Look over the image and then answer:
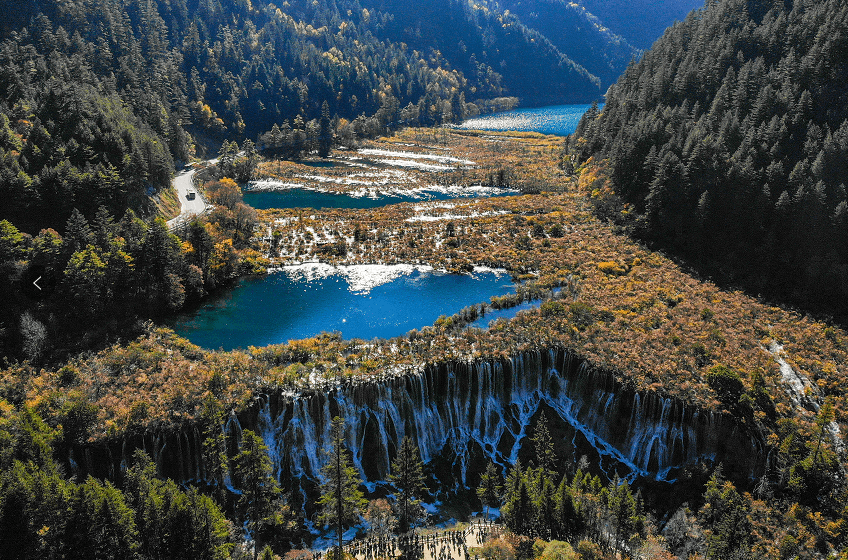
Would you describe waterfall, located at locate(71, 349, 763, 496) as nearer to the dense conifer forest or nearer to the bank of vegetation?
the dense conifer forest

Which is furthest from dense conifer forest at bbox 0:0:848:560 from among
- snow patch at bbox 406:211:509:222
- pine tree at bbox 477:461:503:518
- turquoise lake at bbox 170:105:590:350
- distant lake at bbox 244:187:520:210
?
distant lake at bbox 244:187:520:210

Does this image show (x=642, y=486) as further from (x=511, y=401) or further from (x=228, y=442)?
(x=228, y=442)

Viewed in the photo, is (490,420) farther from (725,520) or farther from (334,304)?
(334,304)

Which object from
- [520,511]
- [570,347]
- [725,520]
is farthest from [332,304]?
[725,520]

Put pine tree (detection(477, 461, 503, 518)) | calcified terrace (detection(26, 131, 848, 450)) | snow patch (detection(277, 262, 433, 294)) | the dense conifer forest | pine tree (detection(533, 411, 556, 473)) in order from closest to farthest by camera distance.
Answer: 1. the dense conifer forest
2. pine tree (detection(477, 461, 503, 518))
3. pine tree (detection(533, 411, 556, 473))
4. calcified terrace (detection(26, 131, 848, 450))
5. snow patch (detection(277, 262, 433, 294))

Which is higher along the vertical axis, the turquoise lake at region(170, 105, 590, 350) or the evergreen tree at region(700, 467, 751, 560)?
the turquoise lake at region(170, 105, 590, 350)

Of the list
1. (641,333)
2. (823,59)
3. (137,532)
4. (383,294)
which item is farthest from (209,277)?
(823,59)
